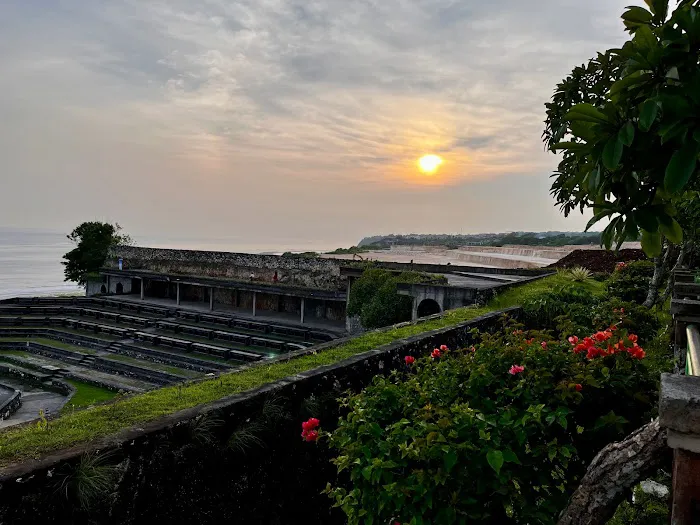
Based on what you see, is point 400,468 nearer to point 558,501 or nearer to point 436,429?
point 436,429

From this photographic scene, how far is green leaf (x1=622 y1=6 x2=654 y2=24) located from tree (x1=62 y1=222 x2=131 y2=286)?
37018 mm

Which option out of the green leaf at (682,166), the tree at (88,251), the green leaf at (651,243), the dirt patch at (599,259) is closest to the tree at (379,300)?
the dirt patch at (599,259)

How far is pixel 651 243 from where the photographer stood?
1.96 meters

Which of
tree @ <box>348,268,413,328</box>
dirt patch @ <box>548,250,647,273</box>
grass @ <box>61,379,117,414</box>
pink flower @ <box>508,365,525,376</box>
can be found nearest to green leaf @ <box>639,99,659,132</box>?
pink flower @ <box>508,365,525,376</box>

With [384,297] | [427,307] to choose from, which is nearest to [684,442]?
[427,307]

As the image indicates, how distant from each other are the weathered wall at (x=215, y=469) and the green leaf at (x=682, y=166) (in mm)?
3211

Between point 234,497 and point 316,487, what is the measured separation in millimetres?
937

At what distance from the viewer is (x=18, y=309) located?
2422 centimetres

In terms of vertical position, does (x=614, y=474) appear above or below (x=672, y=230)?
below

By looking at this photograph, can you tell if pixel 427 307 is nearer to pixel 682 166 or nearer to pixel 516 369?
pixel 516 369

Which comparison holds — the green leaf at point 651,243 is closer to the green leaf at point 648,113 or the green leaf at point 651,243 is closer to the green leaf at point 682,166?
the green leaf at point 682,166

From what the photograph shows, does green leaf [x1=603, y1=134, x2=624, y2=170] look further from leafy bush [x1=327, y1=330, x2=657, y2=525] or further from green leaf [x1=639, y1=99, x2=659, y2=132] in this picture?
leafy bush [x1=327, y1=330, x2=657, y2=525]

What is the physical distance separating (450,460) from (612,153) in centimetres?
152

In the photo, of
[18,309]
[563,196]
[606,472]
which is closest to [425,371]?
[606,472]
